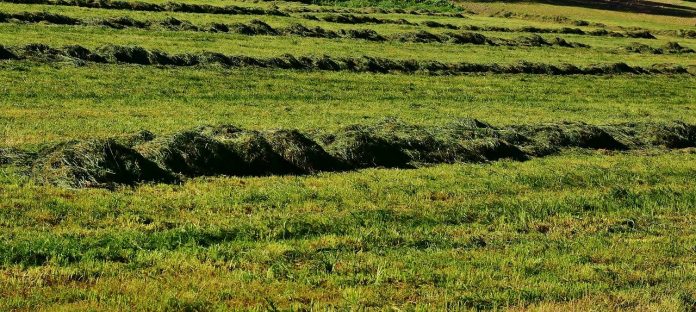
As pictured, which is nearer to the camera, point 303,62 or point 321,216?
point 321,216

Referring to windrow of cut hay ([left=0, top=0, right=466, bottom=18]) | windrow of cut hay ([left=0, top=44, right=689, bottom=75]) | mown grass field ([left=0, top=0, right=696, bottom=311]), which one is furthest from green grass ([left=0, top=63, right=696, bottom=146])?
windrow of cut hay ([left=0, top=0, right=466, bottom=18])

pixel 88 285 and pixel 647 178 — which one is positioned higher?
pixel 88 285

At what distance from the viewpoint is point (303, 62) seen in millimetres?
A: 31688

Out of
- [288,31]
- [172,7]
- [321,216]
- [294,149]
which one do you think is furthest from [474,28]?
[321,216]

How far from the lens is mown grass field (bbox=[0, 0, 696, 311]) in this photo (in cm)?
853

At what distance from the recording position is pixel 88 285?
320 inches

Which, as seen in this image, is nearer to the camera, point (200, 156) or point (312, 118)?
point (200, 156)

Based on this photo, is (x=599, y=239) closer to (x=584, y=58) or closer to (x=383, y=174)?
(x=383, y=174)

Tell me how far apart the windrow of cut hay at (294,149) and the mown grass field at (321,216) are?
0.58ft

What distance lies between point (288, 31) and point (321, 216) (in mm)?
33522

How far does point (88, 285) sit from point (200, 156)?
6.28 m

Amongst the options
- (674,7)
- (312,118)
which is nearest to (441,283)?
(312,118)

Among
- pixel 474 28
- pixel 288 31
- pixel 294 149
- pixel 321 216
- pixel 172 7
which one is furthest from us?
pixel 474 28

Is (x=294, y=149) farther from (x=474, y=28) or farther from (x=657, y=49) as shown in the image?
(x=474, y=28)
